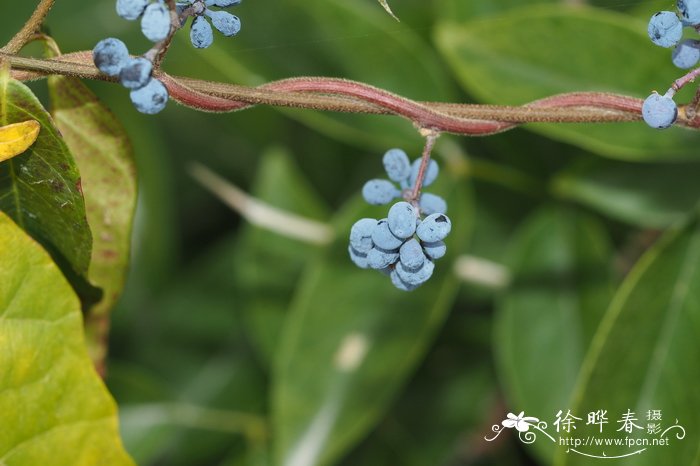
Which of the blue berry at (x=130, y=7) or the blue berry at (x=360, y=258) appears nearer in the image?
the blue berry at (x=130, y=7)

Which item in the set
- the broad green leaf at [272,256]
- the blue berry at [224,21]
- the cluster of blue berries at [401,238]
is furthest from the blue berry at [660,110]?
the broad green leaf at [272,256]

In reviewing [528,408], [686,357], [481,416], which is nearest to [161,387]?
[481,416]

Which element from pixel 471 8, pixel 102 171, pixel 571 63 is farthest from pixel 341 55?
pixel 102 171

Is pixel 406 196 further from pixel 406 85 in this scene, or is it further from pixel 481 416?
pixel 481 416

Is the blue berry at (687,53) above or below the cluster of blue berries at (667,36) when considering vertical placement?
above

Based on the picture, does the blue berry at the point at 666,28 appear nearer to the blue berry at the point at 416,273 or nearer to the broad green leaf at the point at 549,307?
the blue berry at the point at 416,273
